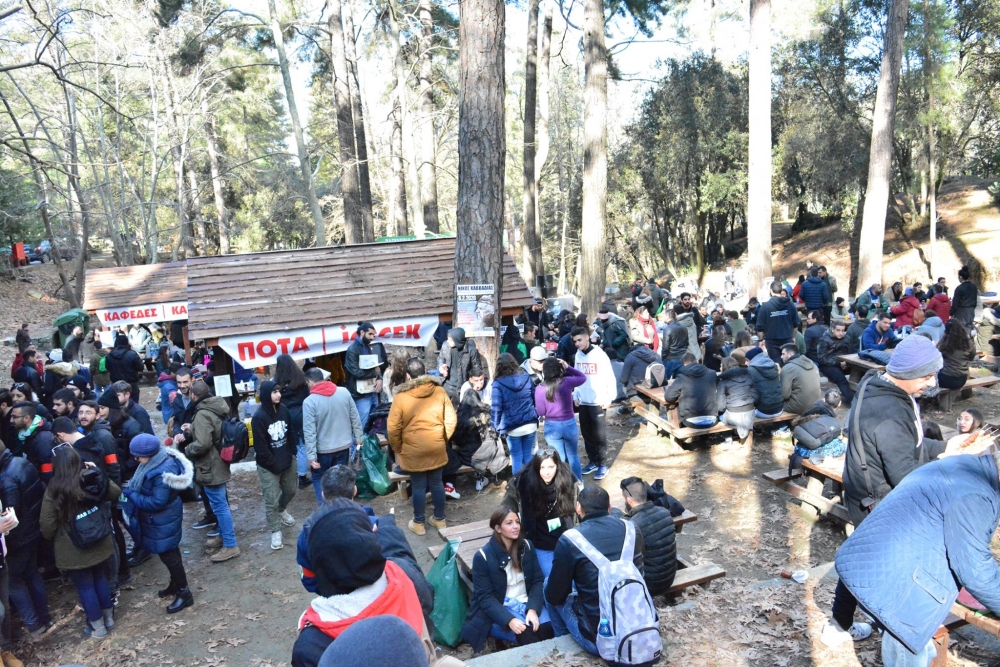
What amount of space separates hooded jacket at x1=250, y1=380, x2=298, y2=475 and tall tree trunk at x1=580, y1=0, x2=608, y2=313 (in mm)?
9329

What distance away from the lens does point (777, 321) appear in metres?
10.5

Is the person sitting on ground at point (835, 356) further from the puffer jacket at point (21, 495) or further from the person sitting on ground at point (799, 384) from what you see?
the puffer jacket at point (21, 495)

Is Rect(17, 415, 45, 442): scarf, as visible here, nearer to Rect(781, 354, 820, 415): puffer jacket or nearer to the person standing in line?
the person standing in line

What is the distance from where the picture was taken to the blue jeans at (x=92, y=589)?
5.21 m

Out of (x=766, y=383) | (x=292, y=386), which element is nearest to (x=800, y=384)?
(x=766, y=383)

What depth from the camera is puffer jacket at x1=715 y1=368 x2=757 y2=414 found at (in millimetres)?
7699

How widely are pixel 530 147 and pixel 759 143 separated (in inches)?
305

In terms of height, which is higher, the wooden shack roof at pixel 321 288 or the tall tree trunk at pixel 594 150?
the tall tree trunk at pixel 594 150

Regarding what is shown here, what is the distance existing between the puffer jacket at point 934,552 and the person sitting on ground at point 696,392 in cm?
468

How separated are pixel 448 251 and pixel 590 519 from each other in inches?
291

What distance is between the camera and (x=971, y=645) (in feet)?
12.8

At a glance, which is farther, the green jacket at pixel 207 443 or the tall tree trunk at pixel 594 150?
the tall tree trunk at pixel 594 150

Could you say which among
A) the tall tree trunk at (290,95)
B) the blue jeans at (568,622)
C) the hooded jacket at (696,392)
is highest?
the tall tree trunk at (290,95)

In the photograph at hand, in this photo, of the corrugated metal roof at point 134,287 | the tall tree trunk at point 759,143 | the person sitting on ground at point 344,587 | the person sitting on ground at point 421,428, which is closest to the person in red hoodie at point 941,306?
the tall tree trunk at point 759,143
